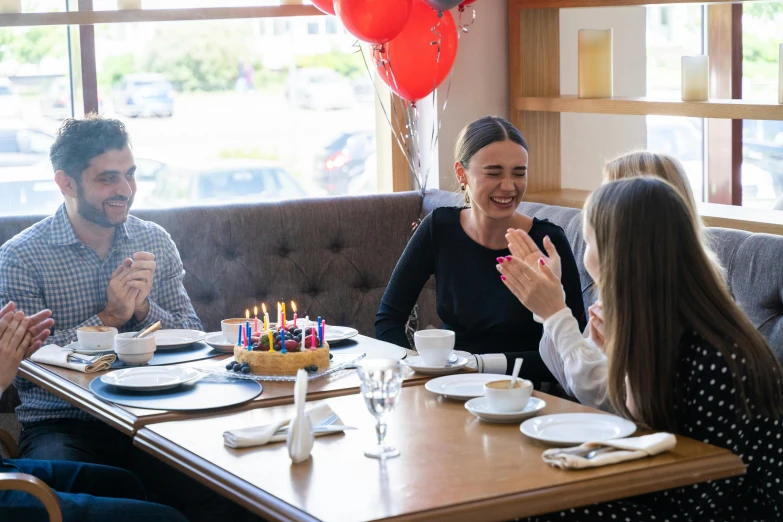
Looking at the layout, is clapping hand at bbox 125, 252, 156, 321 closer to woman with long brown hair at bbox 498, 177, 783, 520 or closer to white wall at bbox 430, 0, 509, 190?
woman with long brown hair at bbox 498, 177, 783, 520

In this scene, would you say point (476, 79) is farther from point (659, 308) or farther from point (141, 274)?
point (659, 308)

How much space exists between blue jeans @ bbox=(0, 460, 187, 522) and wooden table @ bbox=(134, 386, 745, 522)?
0.27 metres

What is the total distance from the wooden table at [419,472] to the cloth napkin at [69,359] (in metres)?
0.47

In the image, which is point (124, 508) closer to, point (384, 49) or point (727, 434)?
point (727, 434)

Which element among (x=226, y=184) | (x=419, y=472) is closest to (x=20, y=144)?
(x=226, y=184)

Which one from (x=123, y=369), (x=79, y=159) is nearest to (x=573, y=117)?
(x=79, y=159)

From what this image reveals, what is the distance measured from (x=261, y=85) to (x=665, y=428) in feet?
8.60

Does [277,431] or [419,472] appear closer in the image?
[419,472]

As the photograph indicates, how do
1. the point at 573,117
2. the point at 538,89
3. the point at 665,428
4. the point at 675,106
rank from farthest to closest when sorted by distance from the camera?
the point at 573,117, the point at 538,89, the point at 675,106, the point at 665,428

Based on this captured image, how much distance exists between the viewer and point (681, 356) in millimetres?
1744

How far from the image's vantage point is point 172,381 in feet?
7.00

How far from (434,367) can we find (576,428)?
0.51m

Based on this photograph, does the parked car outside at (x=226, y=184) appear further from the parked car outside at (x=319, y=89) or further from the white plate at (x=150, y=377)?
the white plate at (x=150, y=377)

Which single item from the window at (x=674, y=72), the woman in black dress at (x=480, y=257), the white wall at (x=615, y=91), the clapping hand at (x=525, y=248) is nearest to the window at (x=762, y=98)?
the window at (x=674, y=72)
